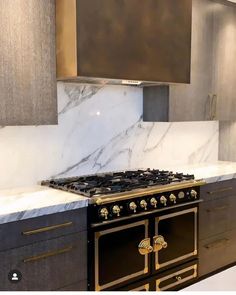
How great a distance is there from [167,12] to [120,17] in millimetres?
467

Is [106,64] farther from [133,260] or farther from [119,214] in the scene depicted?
[133,260]

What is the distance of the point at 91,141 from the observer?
3.06 meters

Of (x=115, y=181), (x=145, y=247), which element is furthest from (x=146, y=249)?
(x=115, y=181)

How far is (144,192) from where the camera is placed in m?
2.53

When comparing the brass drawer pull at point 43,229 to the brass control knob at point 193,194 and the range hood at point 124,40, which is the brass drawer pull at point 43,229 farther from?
the brass control knob at point 193,194

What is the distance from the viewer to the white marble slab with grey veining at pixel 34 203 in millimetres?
1980

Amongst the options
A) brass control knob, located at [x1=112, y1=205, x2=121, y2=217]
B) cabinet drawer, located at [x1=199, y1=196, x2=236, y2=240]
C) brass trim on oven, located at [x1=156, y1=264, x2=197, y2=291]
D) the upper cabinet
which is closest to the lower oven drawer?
brass trim on oven, located at [x1=156, y1=264, x2=197, y2=291]

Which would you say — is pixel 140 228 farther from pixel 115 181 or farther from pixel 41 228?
pixel 41 228

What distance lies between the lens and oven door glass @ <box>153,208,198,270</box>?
8.79 ft

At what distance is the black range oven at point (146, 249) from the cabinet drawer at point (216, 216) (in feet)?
0.39

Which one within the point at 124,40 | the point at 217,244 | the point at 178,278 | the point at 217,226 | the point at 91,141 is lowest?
the point at 178,278

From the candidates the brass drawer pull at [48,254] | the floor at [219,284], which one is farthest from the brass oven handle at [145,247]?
the floor at [219,284]

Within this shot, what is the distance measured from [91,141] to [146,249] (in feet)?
3.24

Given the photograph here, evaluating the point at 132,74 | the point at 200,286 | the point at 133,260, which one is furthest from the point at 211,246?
the point at 200,286
